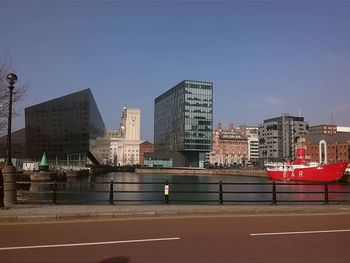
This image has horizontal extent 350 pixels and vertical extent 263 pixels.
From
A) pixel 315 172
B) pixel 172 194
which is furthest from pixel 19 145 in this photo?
pixel 172 194

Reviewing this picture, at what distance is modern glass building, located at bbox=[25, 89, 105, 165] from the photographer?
130000 millimetres

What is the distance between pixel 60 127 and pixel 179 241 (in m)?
126

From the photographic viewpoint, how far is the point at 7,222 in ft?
52.6

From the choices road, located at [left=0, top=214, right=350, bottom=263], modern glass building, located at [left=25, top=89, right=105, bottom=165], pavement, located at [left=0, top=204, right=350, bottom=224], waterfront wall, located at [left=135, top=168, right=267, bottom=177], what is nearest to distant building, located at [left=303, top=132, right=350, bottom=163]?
waterfront wall, located at [left=135, top=168, right=267, bottom=177]

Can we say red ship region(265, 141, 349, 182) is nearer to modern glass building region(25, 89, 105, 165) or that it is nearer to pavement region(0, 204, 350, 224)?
modern glass building region(25, 89, 105, 165)

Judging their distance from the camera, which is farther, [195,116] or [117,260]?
[195,116]

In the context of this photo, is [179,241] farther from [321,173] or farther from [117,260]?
[321,173]

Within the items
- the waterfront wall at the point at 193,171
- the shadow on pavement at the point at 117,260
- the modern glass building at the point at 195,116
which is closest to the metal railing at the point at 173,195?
the shadow on pavement at the point at 117,260

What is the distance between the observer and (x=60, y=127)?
438 feet

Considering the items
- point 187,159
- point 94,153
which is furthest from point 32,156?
point 187,159

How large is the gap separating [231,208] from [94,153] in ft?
488

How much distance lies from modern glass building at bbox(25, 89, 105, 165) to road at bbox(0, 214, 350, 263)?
A: 119m

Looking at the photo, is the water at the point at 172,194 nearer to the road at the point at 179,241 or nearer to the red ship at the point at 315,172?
the road at the point at 179,241

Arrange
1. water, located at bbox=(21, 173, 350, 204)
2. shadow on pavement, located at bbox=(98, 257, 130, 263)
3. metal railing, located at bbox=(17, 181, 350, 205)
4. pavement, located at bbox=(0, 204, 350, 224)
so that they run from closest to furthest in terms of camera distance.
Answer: shadow on pavement, located at bbox=(98, 257, 130, 263)
pavement, located at bbox=(0, 204, 350, 224)
metal railing, located at bbox=(17, 181, 350, 205)
water, located at bbox=(21, 173, 350, 204)
